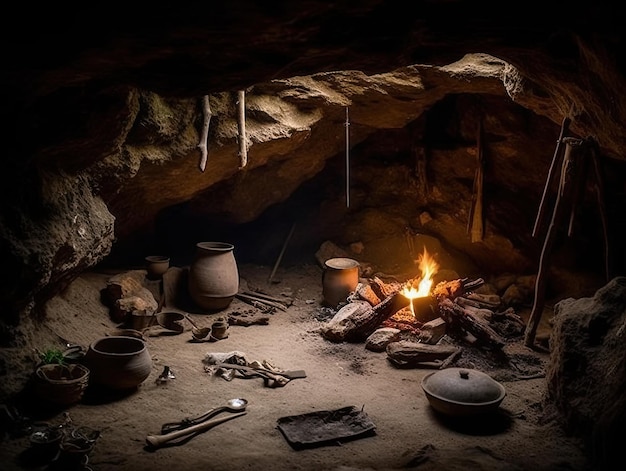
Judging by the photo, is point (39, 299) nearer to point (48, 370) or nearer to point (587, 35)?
point (48, 370)

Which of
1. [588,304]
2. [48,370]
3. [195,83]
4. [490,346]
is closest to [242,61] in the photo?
[195,83]

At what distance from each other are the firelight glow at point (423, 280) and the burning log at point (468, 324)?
491mm

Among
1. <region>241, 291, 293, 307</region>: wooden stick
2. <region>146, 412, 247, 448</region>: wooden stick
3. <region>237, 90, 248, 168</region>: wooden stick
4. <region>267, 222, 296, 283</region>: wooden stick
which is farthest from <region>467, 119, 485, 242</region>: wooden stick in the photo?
<region>146, 412, 247, 448</region>: wooden stick

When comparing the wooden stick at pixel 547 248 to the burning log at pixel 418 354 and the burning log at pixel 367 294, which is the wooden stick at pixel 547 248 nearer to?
the burning log at pixel 418 354

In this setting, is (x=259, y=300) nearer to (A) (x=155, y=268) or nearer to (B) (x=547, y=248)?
(A) (x=155, y=268)

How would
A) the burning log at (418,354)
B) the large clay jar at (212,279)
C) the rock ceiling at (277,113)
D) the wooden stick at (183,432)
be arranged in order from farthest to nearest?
1. the large clay jar at (212,279)
2. the burning log at (418,354)
3. the wooden stick at (183,432)
4. the rock ceiling at (277,113)

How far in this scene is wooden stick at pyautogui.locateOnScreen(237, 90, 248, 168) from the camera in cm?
718

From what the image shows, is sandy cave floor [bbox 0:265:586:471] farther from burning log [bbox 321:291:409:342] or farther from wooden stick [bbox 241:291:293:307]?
wooden stick [bbox 241:291:293:307]

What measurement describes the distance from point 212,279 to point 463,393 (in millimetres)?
4617

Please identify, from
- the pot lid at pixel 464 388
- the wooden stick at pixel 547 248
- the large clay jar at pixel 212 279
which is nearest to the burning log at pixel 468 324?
the wooden stick at pixel 547 248

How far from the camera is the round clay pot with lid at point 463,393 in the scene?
5.27m

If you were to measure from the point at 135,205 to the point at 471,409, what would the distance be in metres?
5.52

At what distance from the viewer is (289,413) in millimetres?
5617

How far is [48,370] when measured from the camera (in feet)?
17.9
